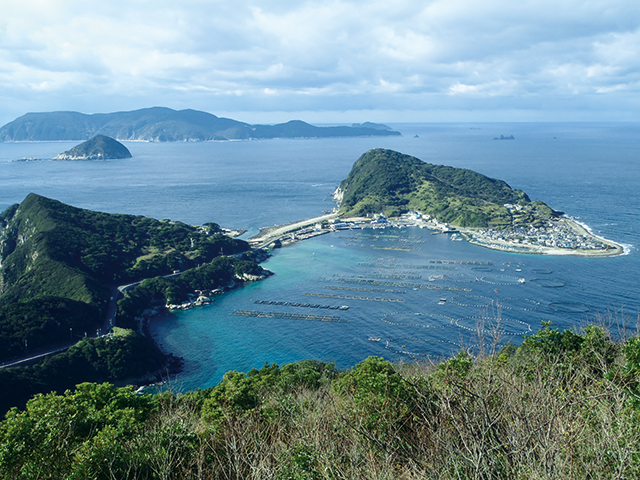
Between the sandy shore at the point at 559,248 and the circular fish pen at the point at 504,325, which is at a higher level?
the sandy shore at the point at 559,248

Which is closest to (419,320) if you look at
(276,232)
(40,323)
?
(40,323)

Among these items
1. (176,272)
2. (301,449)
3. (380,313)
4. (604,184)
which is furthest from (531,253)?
(604,184)

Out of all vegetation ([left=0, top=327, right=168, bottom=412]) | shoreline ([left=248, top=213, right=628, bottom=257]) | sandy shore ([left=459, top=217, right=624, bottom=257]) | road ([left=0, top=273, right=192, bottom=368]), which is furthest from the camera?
shoreline ([left=248, top=213, right=628, bottom=257])

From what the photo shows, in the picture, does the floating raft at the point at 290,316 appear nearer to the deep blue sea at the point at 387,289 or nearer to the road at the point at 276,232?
the deep blue sea at the point at 387,289

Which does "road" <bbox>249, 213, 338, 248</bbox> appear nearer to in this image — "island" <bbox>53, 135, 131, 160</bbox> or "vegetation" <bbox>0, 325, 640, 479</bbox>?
"vegetation" <bbox>0, 325, 640, 479</bbox>

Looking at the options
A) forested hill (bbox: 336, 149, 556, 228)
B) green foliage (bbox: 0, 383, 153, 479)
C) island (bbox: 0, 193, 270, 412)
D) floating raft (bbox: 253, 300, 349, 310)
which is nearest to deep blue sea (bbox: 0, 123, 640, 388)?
floating raft (bbox: 253, 300, 349, 310)

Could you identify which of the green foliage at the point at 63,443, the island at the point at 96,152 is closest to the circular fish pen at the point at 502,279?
the green foliage at the point at 63,443

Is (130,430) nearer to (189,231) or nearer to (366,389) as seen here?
(366,389)
